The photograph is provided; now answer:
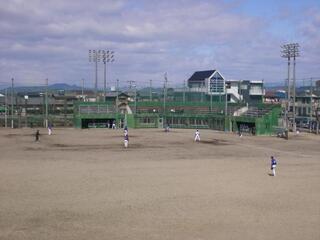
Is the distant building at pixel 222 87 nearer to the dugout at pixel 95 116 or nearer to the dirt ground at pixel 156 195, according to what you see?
the dugout at pixel 95 116

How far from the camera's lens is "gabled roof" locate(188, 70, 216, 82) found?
94.1m

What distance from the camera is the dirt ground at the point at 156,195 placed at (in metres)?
14.5

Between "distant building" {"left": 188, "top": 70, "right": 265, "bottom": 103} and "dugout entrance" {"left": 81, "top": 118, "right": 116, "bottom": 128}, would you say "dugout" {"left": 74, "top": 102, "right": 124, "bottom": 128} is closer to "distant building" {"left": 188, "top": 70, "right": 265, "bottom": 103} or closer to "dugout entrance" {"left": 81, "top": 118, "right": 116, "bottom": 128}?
"dugout entrance" {"left": 81, "top": 118, "right": 116, "bottom": 128}

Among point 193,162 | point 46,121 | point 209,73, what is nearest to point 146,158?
point 193,162

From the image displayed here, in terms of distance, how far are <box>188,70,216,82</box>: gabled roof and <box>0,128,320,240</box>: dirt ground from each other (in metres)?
58.5

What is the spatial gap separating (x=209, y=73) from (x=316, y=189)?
241 feet

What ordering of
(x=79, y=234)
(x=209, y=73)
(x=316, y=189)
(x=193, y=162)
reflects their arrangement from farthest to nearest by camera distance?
(x=209, y=73) → (x=193, y=162) → (x=316, y=189) → (x=79, y=234)

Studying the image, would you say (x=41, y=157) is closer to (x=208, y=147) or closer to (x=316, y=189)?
(x=208, y=147)

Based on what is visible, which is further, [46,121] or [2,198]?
[46,121]

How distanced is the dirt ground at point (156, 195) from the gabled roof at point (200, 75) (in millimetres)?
58548

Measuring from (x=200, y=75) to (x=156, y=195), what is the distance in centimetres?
8035

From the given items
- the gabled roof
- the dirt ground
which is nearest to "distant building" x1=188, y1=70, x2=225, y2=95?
the gabled roof

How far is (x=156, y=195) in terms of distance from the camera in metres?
19.6

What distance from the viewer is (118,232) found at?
14.2m
